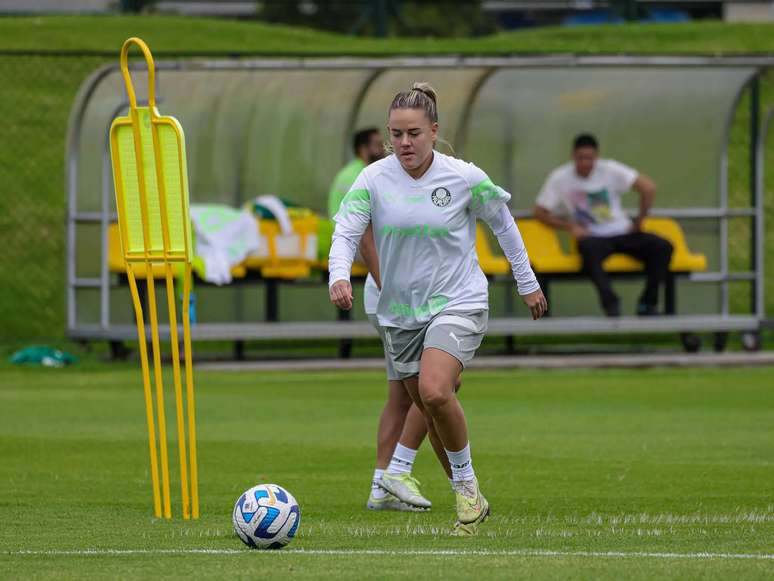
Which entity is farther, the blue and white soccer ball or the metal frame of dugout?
the metal frame of dugout

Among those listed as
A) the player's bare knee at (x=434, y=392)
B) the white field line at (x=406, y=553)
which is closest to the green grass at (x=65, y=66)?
the player's bare knee at (x=434, y=392)

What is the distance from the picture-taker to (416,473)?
10.8m

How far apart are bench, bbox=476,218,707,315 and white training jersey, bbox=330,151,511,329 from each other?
10817mm

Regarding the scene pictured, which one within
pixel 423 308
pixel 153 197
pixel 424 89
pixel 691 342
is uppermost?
pixel 424 89

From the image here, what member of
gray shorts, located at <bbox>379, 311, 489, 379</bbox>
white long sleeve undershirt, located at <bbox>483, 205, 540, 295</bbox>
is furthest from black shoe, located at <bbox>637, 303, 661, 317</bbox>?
white long sleeve undershirt, located at <bbox>483, 205, 540, 295</bbox>

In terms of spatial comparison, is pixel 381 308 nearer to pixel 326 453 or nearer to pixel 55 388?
pixel 326 453

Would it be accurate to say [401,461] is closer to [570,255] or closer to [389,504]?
[389,504]

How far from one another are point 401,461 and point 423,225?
1.70 meters

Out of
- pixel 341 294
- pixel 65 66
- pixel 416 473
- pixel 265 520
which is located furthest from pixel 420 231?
pixel 65 66

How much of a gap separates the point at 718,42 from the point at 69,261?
1440cm

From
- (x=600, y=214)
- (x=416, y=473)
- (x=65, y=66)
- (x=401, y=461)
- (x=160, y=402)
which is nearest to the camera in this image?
(x=160, y=402)

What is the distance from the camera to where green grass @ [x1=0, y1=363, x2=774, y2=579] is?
7004 mm

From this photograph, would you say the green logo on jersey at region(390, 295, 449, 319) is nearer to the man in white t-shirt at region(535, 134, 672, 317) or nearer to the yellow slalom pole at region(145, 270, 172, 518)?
the yellow slalom pole at region(145, 270, 172, 518)

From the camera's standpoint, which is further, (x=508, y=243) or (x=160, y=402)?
(x=160, y=402)
